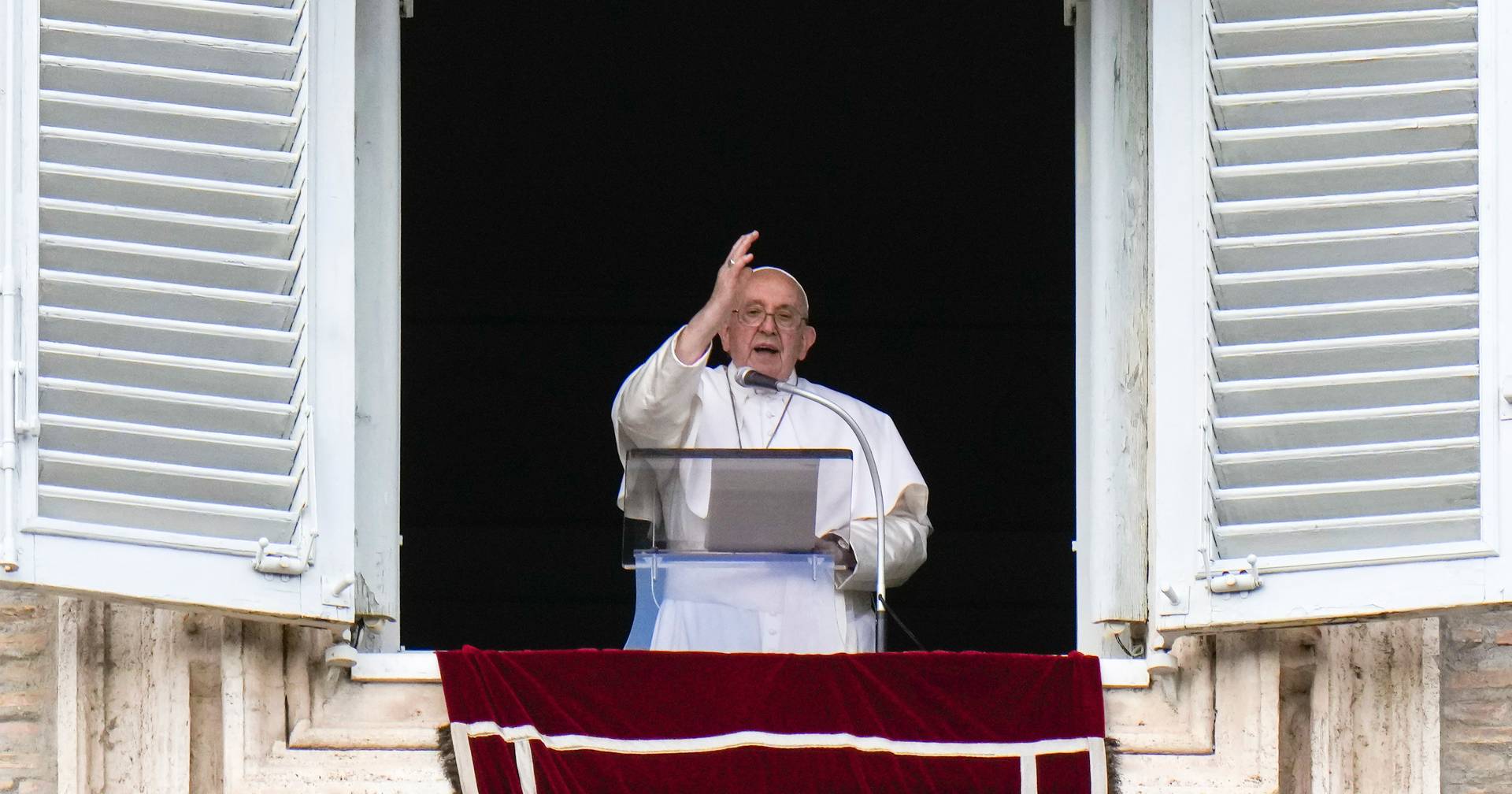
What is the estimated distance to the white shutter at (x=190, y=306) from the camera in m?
4.55

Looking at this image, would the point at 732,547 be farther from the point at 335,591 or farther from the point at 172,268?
the point at 172,268

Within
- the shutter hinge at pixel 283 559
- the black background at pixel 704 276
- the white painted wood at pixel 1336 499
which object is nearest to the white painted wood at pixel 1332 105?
the white painted wood at pixel 1336 499

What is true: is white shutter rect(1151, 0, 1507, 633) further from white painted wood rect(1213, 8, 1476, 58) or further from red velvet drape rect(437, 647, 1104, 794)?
red velvet drape rect(437, 647, 1104, 794)

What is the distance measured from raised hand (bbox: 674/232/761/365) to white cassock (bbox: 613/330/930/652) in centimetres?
3

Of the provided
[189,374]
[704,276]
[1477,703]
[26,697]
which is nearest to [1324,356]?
[1477,703]

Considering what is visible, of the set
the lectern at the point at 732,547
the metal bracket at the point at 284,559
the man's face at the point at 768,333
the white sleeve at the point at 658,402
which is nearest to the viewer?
the metal bracket at the point at 284,559

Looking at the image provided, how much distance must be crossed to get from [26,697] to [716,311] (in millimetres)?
1502

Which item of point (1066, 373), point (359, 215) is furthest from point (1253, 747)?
point (1066, 373)

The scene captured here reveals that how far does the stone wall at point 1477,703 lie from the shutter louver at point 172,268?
2037 mm

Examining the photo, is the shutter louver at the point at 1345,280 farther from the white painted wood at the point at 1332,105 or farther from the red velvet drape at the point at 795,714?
the red velvet drape at the point at 795,714

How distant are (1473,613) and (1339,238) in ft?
2.23

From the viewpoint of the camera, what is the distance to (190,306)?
4.69m

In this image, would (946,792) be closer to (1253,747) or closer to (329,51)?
(1253,747)

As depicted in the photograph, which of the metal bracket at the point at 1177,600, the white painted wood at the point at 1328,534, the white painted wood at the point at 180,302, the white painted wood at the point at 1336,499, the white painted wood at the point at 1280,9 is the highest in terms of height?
the white painted wood at the point at 1280,9
